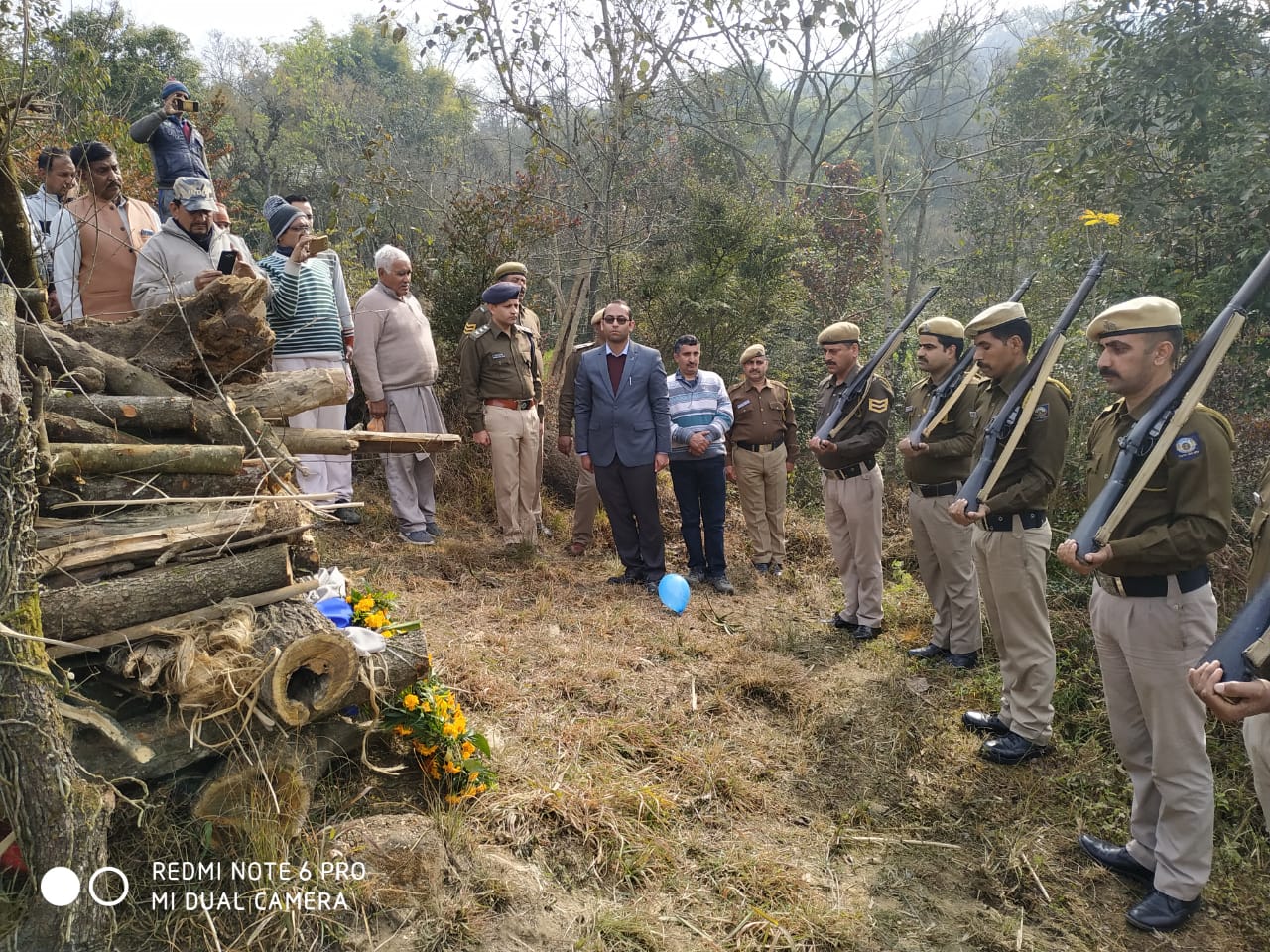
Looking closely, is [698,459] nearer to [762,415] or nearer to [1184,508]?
[762,415]

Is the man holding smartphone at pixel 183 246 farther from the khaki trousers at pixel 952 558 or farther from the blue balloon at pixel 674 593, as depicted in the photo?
the khaki trousers at pixel 952 558

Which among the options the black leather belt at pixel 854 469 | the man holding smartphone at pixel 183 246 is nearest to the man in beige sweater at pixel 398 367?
the man holding smartphone at pixel 183 246

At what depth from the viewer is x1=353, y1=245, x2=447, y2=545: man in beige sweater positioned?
6516 millimetres

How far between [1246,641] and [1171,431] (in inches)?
36.7

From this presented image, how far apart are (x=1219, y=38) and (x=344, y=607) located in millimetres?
7775

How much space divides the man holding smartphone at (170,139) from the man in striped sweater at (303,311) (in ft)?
1.93

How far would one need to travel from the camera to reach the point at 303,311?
18.7 ft

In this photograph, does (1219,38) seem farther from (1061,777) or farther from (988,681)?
(1061,777)

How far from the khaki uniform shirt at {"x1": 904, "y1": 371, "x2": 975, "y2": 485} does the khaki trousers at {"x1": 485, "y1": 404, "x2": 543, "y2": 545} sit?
3103mm

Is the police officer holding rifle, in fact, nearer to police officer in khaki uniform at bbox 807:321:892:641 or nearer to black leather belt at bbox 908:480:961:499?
black leather belt at bbox 908:480:961:499

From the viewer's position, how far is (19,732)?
2.18 metres

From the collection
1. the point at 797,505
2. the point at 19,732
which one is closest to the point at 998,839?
the point at 19,732

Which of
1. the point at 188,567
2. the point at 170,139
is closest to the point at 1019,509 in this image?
the point at 188,567

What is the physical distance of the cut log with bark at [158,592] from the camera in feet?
8.62
